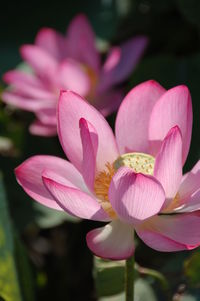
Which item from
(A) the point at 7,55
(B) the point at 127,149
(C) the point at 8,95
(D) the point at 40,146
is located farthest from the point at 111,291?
(A) the point at 7,55

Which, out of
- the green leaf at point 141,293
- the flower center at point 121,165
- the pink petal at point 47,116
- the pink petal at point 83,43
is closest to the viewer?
the flower center at point 121,165

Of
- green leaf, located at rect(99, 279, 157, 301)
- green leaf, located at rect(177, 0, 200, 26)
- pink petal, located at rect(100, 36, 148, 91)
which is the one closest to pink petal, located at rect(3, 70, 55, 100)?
pink petal, located at rect(100, 36, 148, 91)

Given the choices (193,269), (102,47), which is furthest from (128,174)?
(102,47)

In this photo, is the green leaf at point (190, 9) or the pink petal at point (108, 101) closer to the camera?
the pink petal at point (108, 101)

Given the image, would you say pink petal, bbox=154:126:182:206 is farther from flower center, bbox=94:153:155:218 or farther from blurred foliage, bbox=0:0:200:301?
blurred foliage, bbox=0:0:200:301

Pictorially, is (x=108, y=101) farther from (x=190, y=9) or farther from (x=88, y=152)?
(x=88, y=152)

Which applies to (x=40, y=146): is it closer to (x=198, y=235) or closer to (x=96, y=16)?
(x=96, y=16)

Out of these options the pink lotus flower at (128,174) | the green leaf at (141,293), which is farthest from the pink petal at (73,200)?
the green leaf at (141,293)

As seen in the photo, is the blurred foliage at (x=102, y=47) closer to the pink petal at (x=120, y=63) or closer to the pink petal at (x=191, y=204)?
the pink petal at (x=120, y=63)
